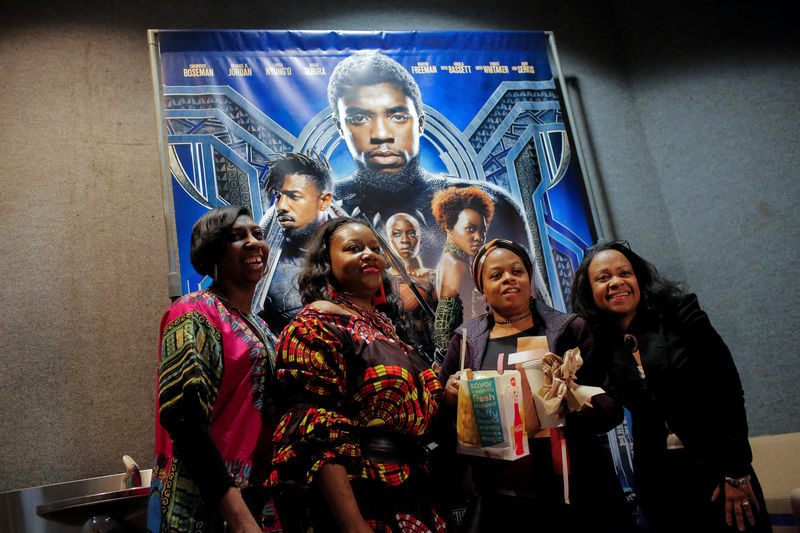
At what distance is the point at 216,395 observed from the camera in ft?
5.87

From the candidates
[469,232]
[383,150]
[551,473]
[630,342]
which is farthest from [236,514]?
[383,150]

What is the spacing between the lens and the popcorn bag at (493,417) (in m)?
1.85

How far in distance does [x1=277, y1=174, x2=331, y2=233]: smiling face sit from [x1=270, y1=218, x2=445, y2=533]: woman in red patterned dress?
1.35 m

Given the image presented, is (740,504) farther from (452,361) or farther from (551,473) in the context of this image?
(452,361)

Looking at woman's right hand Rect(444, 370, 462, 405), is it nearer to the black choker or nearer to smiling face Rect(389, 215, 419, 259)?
the black choker

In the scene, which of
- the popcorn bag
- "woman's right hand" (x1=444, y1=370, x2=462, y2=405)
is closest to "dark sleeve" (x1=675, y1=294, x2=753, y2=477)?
the popcorn bag

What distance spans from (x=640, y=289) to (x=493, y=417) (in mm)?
996

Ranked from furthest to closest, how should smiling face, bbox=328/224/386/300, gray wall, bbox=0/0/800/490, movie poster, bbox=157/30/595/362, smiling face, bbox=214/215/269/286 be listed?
movie poster, bbox=157/30/595/362, gray wall, bbox=0/0/800/490, smiling face, bbox=214/215/269/286, smiling face, bbox=328/224/386/300

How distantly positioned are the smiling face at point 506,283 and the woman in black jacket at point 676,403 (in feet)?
1.31

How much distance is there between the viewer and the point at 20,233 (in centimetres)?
320

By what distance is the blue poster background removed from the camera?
3.19 meters

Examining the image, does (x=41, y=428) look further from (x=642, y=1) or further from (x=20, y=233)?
(x=642, y=1)

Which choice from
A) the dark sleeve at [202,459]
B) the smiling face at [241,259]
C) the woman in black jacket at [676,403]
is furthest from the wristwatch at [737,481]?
the smiling face at [241,259]

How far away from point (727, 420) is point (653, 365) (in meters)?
0.31
